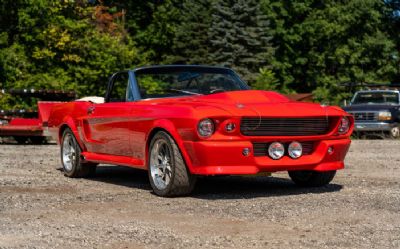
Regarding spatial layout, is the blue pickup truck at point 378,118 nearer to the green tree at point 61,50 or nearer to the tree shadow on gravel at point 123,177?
the tree shadow on gravel at point 123,177

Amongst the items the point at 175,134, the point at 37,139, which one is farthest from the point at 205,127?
the point at 37,139

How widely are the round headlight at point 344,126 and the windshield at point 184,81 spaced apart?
158cm

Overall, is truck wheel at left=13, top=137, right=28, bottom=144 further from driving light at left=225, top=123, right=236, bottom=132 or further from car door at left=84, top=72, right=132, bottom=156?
driving light at left=225, top=123, right=236, bottom=132

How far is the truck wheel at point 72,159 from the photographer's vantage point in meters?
11.0

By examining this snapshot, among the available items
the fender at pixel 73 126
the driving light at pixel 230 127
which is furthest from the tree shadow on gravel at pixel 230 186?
the driving light at pixel 230 127

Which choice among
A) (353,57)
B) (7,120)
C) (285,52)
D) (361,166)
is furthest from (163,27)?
(361,166)

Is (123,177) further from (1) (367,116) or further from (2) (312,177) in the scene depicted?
(1) (367,116)

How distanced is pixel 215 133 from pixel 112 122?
2.08 meters

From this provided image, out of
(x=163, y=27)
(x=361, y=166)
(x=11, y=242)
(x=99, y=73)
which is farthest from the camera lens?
(x=163, y=27)

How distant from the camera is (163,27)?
182 feet

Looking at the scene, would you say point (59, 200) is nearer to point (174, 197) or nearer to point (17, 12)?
point (174, 197)

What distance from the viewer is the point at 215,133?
8.11 metres

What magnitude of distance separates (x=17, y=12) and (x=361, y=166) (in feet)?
101

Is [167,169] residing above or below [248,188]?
above
